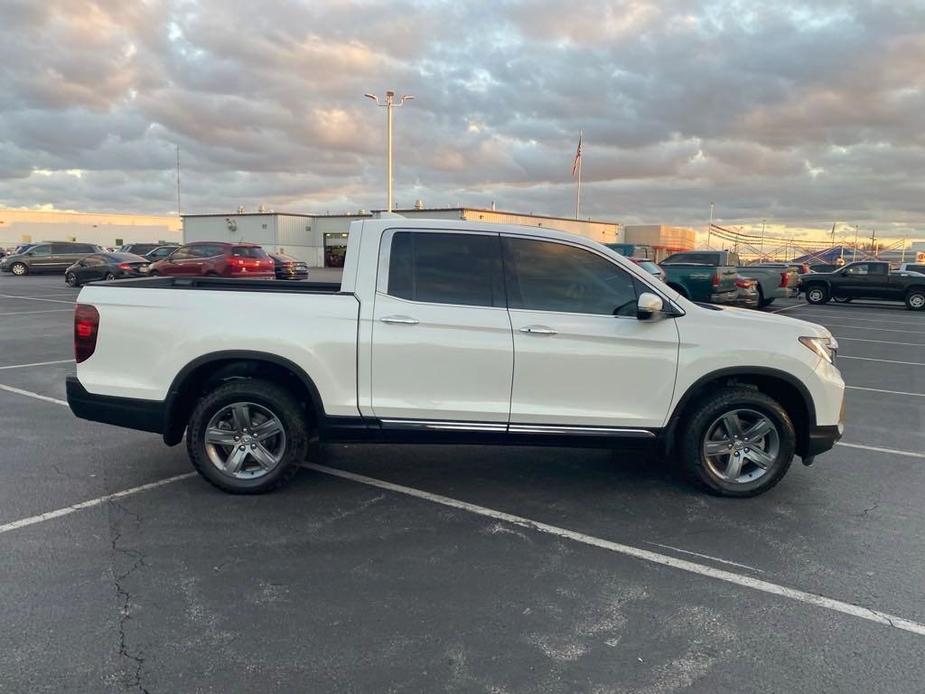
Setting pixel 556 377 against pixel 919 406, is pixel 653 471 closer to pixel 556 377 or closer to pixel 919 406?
pixel 556 377

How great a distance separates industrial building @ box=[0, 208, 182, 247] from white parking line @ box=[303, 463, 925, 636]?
284 feet

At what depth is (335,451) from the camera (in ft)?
18.8

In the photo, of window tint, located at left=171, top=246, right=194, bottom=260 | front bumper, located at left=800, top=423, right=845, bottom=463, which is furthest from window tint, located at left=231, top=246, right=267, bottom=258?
front bumper, located at left=800, top=423, right=845, bottom=463

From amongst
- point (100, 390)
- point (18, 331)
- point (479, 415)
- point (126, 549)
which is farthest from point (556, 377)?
point (18, 331)

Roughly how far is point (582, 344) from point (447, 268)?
105 centimetres

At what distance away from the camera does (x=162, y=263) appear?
2203cm

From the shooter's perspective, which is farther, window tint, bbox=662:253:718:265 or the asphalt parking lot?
window tint, bbox=662:253:718:265

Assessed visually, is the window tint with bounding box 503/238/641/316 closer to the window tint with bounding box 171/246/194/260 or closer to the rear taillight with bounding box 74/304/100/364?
the rear taillight with bounding box 74/304/100/364

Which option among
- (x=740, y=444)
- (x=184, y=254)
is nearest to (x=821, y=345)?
(x=740, y=444)

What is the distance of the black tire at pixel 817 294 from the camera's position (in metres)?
24.6

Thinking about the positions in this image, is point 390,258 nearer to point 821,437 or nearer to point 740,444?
point 740,444

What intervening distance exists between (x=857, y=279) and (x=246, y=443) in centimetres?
2552

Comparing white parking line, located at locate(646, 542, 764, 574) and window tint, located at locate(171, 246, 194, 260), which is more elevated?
window tint, located at locate(171, 246, 194, 260)

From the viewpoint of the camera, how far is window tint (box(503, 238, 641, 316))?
4531mm
